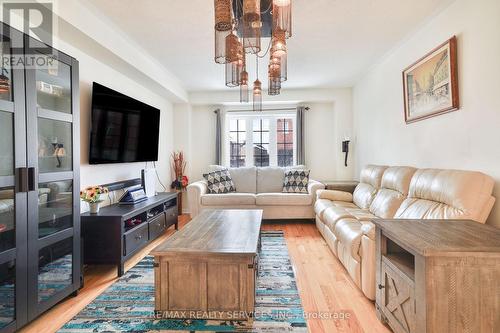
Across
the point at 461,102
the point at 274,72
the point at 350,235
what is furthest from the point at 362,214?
the point at 274,72

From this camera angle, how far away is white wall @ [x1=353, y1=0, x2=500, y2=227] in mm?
1911

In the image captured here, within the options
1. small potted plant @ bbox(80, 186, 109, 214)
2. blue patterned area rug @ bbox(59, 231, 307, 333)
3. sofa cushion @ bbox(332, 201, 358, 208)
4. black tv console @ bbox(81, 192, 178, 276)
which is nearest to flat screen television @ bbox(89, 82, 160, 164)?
small potted plant @ bbox(80, 186, 109, 214)

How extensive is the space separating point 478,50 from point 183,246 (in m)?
2.64

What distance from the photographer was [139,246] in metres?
2.88

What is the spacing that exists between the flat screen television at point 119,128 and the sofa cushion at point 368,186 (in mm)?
3023

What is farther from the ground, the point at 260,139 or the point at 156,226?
the point at 260,139

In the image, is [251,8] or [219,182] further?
[219,182]

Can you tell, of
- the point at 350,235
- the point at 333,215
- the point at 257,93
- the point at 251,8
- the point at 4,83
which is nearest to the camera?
the point at 251,8

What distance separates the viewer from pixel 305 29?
2.73m

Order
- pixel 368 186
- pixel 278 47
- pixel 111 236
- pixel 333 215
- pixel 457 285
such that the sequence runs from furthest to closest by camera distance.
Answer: pixel 368 186
pixel 333 215
pixel 111 236
pixel 278 47
pixel 457 285

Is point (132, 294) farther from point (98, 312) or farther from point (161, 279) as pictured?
point (161, 279)

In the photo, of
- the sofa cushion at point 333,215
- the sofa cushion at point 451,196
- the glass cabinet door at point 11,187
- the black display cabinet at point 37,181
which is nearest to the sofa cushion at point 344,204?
the sofa cushion at point 333,215

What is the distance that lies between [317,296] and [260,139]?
152 inches

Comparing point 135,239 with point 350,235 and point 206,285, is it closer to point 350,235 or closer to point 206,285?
point 206,285
